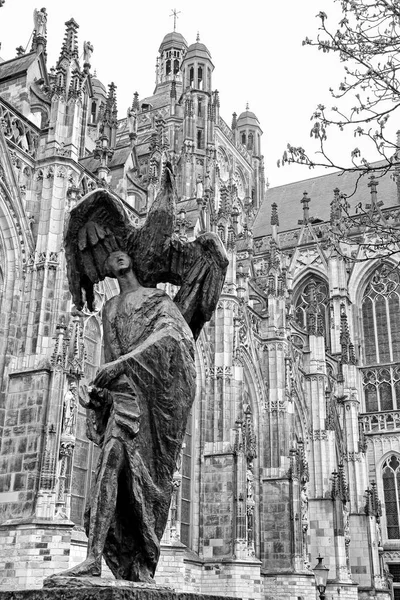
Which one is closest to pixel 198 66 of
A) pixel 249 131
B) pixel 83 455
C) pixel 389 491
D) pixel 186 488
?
pixel 249 131

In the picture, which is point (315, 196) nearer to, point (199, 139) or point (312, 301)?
point (312, 301)

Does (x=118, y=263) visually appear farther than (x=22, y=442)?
No

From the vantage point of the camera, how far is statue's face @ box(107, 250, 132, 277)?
4520 mm

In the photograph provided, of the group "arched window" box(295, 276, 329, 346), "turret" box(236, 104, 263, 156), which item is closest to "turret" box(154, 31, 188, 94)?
"turret" box(236, 104, 263, 156)

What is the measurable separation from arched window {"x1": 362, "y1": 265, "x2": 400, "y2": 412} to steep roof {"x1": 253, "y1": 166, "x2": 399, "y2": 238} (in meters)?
5.69

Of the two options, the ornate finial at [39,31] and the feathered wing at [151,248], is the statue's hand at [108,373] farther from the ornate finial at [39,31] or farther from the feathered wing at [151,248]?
the ornate finial at [39,31]

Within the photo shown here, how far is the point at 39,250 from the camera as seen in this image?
14898 millimetres

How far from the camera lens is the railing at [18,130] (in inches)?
613

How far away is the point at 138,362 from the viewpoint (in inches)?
153

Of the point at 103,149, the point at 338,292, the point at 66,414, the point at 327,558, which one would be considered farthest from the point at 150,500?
the point at 338,292

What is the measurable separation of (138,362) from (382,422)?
33333mm

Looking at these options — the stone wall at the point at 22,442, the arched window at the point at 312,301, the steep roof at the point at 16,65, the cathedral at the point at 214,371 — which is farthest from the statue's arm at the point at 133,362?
the arched window at the point at 312,301

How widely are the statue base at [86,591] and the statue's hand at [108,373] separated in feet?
3.30

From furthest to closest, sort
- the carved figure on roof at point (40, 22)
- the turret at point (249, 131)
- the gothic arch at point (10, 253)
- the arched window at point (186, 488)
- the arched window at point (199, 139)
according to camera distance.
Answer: the turret at point (249, 131), the arched window at point (199, 139), the carved figure on roof at point (40, 22), the arched window at point (186, 488), the gothic arch at point (10, 253)
